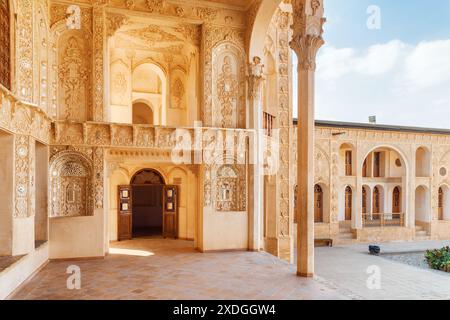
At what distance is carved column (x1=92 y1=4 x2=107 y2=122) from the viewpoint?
35.6ft

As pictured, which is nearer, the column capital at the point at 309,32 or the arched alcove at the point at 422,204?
the column capital at the point at 309,32

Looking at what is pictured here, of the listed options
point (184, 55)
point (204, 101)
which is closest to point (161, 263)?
point (204, 101)

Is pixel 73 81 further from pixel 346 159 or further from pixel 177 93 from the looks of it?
pixel 346 159

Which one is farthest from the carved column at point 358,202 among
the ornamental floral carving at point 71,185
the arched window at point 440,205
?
the ornamental floral carving at point 71,185

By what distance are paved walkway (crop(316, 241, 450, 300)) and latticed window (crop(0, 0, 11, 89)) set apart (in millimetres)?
8953

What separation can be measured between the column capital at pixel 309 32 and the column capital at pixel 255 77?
11.1 ft

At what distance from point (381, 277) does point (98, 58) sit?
42.5 ft

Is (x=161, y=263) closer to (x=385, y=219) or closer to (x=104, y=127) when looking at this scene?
(x=104, y=127)

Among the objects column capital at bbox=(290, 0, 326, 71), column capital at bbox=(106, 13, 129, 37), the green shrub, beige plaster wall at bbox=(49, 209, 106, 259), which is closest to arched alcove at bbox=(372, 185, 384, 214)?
the green shrub

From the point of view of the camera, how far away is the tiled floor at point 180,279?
7.42 metres

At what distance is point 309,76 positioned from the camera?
888 cm

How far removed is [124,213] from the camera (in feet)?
47.1

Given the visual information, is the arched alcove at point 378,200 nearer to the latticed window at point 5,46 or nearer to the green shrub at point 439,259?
the green shrub at point 439,259

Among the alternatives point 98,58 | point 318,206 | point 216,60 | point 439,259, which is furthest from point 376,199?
point 98,58
